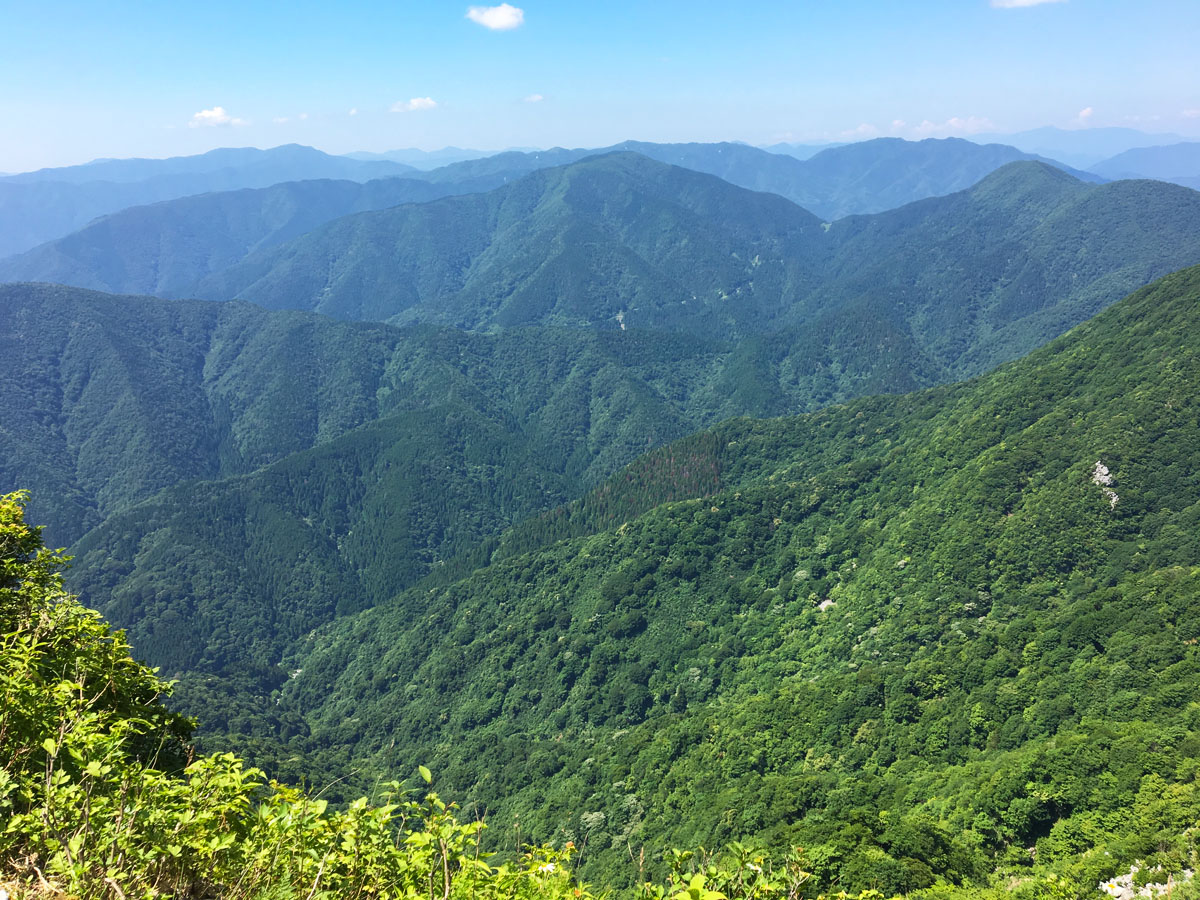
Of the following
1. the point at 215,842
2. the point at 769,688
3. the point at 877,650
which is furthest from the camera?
the point at 769,688

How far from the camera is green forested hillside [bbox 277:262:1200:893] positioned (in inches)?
1670

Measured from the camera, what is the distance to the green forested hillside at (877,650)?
1670 inches

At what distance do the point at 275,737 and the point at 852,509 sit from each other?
4879 inches

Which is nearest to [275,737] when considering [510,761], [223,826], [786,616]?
[510,761]

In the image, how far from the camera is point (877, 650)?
81875 mm

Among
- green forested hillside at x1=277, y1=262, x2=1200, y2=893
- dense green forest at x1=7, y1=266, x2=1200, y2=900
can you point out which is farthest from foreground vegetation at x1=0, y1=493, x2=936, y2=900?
green forested hillside at x1=277, y1=262, x2=1200, y2=893

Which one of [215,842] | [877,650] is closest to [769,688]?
[877,650]

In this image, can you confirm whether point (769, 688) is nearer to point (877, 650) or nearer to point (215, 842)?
point (877, 650)

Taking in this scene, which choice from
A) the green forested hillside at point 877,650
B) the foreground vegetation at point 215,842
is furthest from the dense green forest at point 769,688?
the green forested hillside at point 877,650

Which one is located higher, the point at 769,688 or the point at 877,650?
the point at 877,650

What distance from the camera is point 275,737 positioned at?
430ft

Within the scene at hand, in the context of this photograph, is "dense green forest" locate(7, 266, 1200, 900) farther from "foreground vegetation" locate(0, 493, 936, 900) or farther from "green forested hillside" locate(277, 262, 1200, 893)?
"green forested hillside" locate(277, 262, 1200, 893)

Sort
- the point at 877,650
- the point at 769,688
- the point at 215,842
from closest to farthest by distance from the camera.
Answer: the point at 215,842 < the point at 877,650 < the point at 769,688

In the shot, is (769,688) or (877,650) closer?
(877,650)
